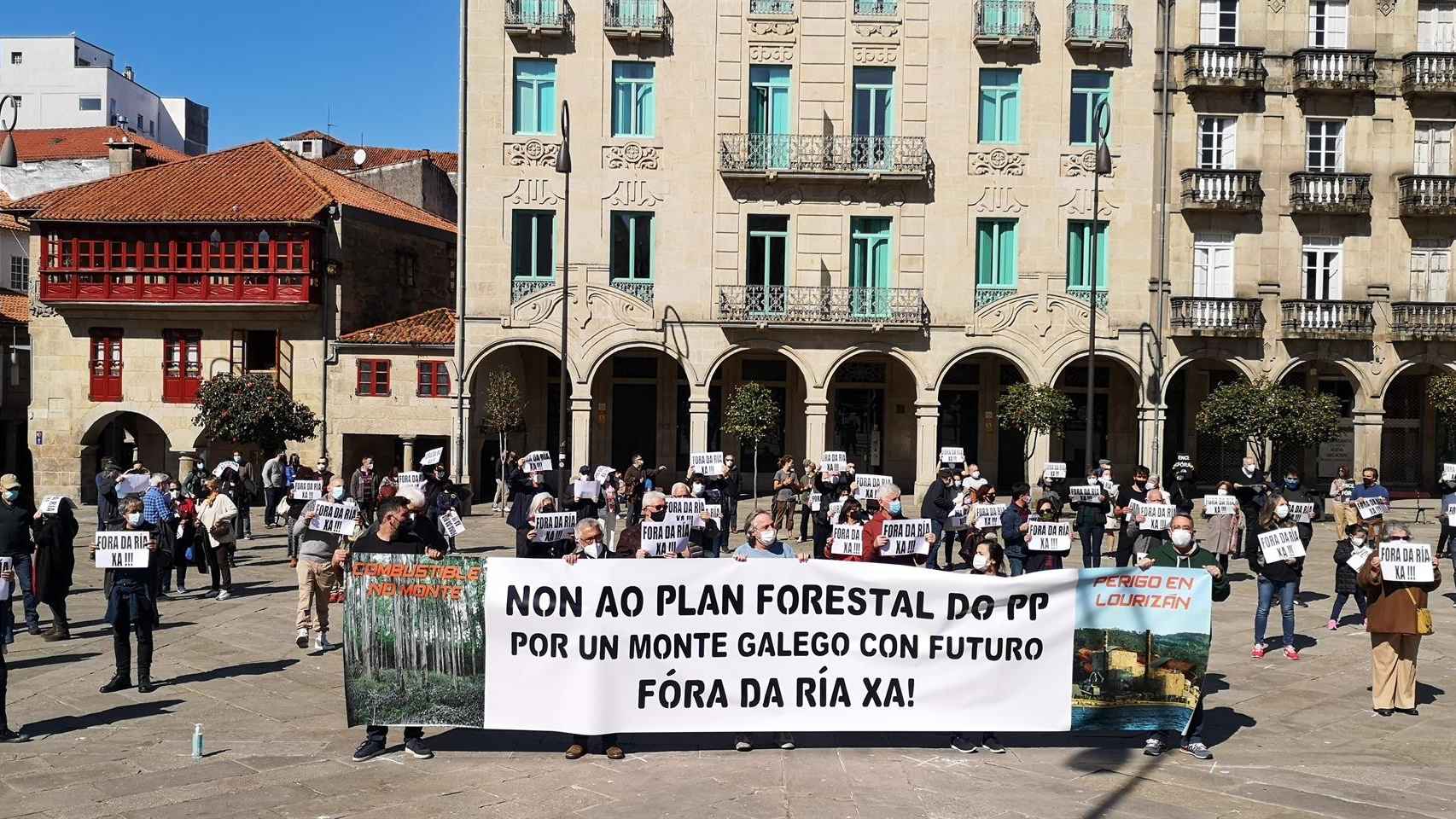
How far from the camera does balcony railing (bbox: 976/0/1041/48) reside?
3347 cm

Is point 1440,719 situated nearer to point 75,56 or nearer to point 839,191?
point 839,191

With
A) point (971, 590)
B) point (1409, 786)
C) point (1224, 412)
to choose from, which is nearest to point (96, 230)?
point (1224, 412)

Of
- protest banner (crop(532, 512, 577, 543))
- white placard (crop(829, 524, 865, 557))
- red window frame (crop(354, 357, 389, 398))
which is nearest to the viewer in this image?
protest banner (crop(532, 512, 577, 543))

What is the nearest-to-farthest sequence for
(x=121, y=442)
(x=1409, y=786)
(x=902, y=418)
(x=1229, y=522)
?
(x=1409, y=786) < (x=1229, y=522) < (x=902, y=418) < (x=121, y=442)

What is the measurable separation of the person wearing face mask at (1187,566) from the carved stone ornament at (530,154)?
2353 cm

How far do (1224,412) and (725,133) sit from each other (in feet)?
46.9

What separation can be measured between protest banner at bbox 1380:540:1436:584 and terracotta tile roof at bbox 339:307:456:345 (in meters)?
28.1

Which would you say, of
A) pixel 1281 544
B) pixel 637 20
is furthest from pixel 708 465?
pixel 637 20

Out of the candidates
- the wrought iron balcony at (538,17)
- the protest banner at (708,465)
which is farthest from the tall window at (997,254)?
the protest banner at (708,465)

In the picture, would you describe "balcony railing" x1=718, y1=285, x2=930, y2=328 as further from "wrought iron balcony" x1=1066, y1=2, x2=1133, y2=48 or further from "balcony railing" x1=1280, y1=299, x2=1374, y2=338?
"balcony railing" x1=1280, y1=299, x2=1374, y2=338

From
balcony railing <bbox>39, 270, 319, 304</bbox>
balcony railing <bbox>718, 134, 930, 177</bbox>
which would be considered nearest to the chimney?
balcony railing <bbox>39, 270, 319, 304</bbox>

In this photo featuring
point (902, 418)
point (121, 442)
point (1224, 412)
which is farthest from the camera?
point (121, 442)

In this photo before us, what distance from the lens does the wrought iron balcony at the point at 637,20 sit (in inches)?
1314

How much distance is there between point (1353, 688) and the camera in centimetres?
1347
